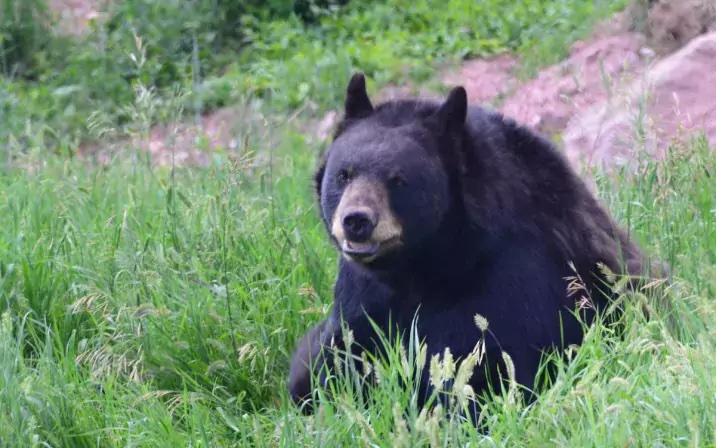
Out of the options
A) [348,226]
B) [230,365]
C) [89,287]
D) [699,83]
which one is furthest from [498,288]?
[699,83]

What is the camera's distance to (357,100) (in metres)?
4.61

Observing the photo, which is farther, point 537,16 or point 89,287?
point 537,16

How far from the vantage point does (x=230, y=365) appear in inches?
180

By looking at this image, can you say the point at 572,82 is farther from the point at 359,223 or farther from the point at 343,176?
the point at 359,223

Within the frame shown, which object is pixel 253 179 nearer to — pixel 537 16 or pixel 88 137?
pixel 88 137

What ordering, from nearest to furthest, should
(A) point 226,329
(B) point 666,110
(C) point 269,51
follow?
(A) point 226,329
(B) point 666,110
(C) point 269,51

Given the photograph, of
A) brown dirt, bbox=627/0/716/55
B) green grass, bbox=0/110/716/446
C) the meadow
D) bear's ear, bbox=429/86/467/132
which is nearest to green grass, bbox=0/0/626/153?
brown dirt, bbox=627/0/716/55

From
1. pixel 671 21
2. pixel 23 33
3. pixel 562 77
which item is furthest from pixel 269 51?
pixel 671 21

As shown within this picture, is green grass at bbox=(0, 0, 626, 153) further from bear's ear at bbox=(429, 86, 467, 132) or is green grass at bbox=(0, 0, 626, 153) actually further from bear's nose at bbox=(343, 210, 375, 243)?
bear's nose at bbox=(343, 210, 375, 243)

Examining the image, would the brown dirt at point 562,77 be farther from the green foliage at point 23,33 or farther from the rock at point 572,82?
the green foliage at point 23,33

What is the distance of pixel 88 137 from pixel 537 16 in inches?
178

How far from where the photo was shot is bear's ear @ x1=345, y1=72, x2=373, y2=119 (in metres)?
4.58

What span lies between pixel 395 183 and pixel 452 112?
0.37m

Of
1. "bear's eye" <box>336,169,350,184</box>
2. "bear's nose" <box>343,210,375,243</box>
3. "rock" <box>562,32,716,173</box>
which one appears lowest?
"rock" <box>562,32,716,173</box>
